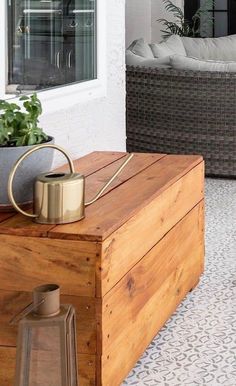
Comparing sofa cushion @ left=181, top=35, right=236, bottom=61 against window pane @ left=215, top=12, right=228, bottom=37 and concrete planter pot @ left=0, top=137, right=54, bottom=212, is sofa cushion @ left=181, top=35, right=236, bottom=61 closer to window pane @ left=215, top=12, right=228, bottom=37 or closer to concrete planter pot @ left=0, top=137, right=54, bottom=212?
window pane @ left=215, top=12, right=228, bottom=37

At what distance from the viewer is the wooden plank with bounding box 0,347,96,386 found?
6.38 feet

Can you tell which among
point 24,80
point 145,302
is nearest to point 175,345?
point 145,302

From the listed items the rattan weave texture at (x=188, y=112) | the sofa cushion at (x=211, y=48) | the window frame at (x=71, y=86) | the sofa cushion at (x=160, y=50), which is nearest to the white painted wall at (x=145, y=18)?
the sofa cushion at (x=211, y=48)

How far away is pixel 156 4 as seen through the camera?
8172mm

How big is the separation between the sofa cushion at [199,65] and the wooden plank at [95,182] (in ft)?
6.52

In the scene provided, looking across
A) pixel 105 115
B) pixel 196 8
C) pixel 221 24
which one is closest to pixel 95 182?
pixel 105 115

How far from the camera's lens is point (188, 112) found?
16.3 ft

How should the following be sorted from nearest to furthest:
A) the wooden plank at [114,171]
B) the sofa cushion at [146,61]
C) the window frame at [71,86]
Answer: the wooden plank at [114,171]
the window frame at [71,86]
the sofa cushion at [146,61]

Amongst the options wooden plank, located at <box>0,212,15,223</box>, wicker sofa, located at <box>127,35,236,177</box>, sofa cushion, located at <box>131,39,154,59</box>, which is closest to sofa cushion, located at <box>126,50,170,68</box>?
wicker sofa, located at <box>127,35,236,177</box>

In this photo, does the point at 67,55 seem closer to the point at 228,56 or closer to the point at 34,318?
the point at 34,318

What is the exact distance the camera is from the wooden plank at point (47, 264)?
1.89 metres

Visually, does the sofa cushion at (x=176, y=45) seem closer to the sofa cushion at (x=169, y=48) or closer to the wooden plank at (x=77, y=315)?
the sofa cushion at (x=169, y=48)

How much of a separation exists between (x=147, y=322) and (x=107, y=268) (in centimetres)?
47

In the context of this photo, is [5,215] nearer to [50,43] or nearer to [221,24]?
[50,43]
